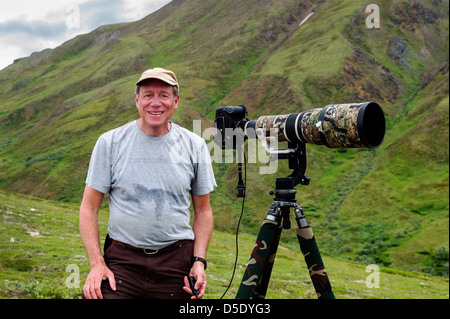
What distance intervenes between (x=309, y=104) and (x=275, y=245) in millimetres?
69665

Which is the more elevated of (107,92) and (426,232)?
(107,92)

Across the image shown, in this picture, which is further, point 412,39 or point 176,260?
point 412,39

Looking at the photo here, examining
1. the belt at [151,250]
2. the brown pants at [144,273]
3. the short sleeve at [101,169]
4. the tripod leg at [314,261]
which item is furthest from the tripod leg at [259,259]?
the short sleeve at [101,169]

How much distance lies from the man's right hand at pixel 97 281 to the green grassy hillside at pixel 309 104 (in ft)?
50.3

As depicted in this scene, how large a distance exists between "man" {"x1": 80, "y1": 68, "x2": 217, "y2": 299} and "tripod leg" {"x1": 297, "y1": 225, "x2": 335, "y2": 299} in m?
1.12

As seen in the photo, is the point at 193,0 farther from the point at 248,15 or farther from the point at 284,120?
the point at 284,120

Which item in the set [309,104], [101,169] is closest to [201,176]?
[101,169]

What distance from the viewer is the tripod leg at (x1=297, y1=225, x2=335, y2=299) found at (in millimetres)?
4078

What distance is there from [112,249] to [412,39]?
4524 inches

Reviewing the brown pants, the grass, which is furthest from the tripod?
the grass

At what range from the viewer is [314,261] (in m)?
4.14

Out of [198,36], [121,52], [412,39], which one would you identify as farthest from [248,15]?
[412,39]

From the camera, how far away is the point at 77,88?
124 metres

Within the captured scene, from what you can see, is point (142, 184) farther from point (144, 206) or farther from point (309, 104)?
point (309, 104)
